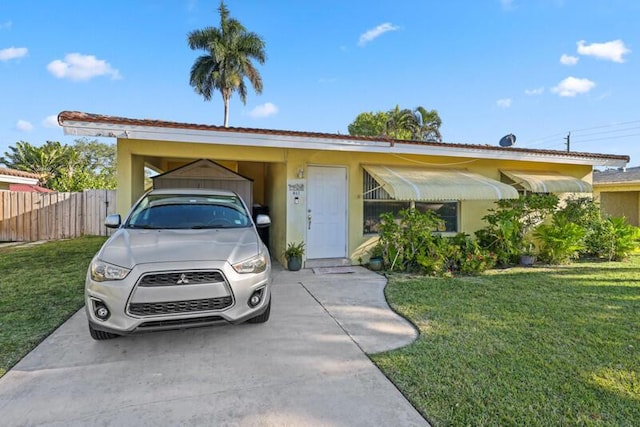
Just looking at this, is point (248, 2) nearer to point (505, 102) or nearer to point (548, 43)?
point (548, 43)

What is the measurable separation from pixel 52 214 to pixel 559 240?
838 inches

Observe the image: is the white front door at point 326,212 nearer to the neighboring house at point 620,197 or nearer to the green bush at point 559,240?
the green bush at point 559,240

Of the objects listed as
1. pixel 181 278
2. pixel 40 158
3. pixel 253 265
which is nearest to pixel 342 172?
pixel 253 265

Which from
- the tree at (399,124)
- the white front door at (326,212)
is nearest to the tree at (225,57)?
the tree at (399,124)

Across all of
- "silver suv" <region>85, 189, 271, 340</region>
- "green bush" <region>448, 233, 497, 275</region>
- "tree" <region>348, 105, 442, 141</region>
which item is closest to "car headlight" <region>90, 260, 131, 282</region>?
"silver suv" <region>85, 189, 271, 340</region>

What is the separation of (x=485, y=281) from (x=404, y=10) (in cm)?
972

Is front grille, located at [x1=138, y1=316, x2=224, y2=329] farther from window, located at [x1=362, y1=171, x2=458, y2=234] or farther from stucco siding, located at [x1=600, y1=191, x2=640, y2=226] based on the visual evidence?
stucco siding, located at [x1=600, y1=191, x2=640, y2=226]

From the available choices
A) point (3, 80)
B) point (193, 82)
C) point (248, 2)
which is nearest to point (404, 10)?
point (248, 2)

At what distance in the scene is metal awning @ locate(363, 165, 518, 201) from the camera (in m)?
8.18

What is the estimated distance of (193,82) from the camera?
96.9 ft

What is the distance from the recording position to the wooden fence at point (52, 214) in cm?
1464

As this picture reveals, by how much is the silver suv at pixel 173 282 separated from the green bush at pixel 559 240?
9.61m

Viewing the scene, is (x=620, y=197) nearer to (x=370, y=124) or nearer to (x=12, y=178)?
(x=370, y=124)

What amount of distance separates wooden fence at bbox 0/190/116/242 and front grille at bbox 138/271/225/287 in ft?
49.3
